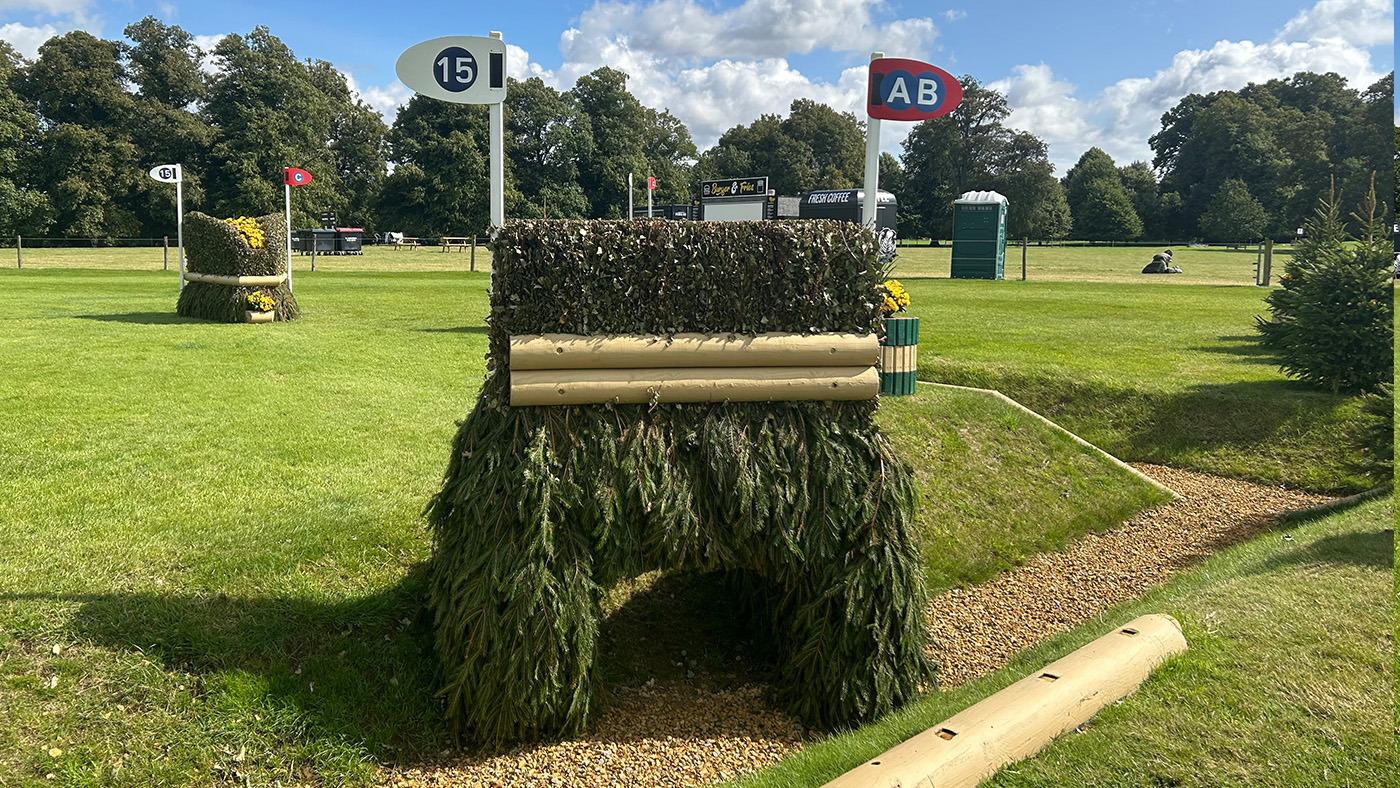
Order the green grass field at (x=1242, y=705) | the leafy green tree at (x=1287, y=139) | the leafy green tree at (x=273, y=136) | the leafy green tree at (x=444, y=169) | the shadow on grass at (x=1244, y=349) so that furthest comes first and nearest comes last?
the leafy green tree at (x=273, y=136) < the leafy green tree at (x=444, y=169) < the shadow on grass at (x=1244, y=349) < the green grass field at (x=1242, y=705) < the leafy green tree at (x=1287, y=139)

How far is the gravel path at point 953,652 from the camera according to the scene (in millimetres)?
4137

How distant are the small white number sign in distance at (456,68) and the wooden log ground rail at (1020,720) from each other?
3.32m

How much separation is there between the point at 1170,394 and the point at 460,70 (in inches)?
337

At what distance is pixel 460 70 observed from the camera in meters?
4.39

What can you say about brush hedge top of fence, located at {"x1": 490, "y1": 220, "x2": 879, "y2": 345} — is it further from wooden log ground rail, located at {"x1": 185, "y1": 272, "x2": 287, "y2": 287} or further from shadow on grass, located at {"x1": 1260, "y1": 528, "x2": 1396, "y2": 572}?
wooden log ground rail, located at {"x1": 185, "y1": 272, "x2": 287, "y2": 287}

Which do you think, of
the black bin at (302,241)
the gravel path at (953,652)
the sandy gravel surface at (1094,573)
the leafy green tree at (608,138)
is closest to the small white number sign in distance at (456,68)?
the gravel path at (953,652)

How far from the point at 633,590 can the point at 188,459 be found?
325 centimetres

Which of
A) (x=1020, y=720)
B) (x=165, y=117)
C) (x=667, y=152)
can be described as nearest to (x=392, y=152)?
(x=165, y=117)

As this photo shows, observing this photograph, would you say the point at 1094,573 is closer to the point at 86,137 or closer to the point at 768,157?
the point at 86,137

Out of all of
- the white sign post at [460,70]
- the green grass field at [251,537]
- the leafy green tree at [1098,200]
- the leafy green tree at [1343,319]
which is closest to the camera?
the green grass field at [251,537]

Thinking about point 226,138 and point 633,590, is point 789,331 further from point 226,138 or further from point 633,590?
point 226,138

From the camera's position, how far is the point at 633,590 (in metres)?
5.79

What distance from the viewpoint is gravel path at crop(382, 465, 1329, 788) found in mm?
4137

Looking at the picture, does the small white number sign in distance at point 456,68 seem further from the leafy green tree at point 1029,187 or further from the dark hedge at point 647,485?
the leafy green tree at point 1029,187
